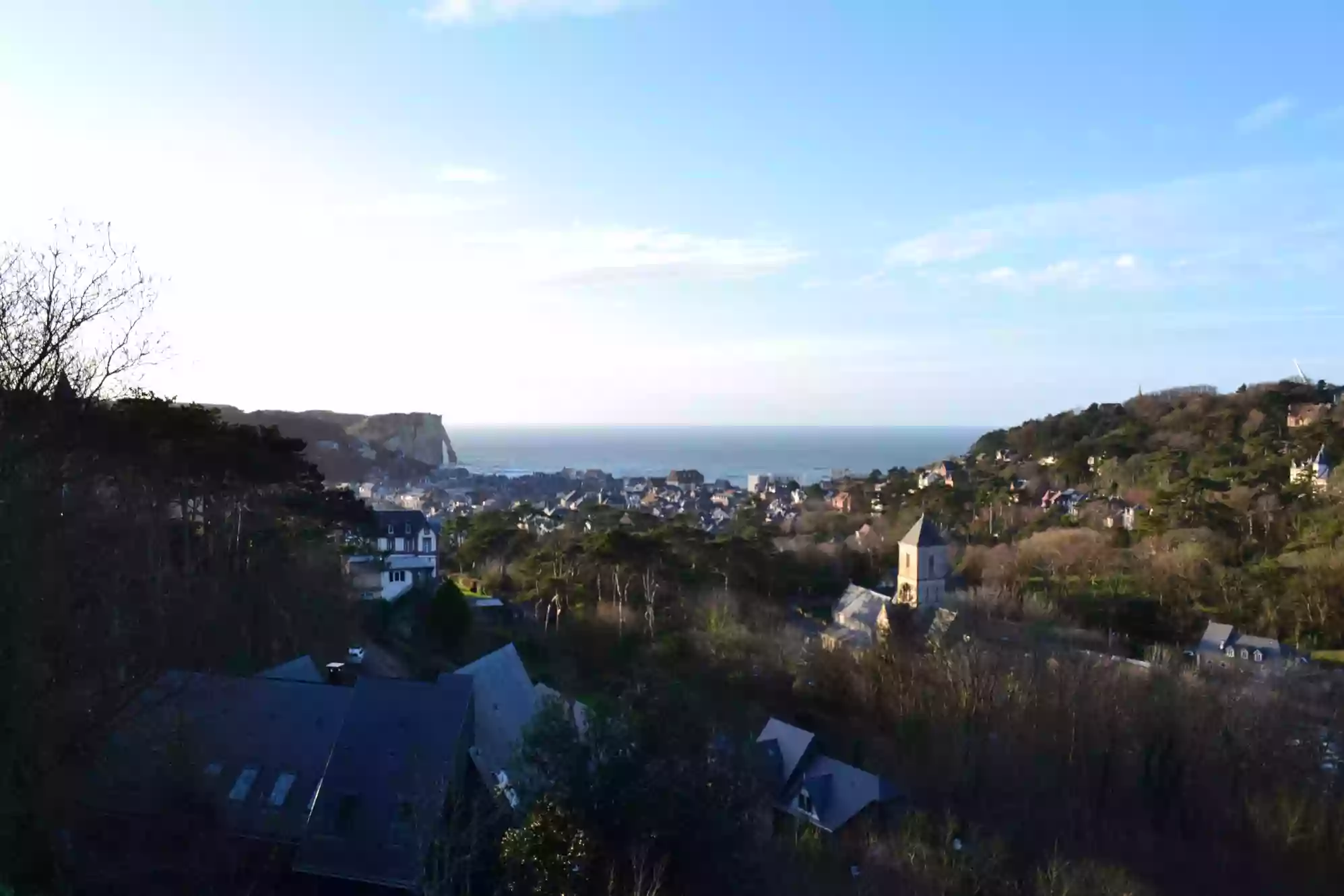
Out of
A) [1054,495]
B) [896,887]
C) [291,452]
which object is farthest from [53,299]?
[1054,495]

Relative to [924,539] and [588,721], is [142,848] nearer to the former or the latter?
[588,721]

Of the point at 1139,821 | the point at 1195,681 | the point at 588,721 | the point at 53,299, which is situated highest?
the point at 53,299

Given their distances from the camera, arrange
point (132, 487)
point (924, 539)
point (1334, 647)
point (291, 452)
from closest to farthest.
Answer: point (132, 487), point (291, 452), point (1334, 647), point (924, 539)

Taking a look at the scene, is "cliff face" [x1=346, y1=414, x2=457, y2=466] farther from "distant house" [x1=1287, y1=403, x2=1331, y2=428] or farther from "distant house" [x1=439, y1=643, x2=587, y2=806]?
"distant house" [x1=1287, y1=403, x2=1331, y2=428]

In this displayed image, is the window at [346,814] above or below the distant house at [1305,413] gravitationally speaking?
below

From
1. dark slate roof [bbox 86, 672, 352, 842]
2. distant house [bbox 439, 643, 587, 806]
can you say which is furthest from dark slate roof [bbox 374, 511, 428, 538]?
dark slate roof [bbox 86, 672, 352, 842]

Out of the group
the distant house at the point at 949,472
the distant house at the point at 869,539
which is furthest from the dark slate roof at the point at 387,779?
the distant house at the point at 949,472

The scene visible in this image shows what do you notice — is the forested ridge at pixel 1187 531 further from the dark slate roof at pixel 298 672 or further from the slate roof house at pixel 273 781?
the slate roof house at pixel 273 781

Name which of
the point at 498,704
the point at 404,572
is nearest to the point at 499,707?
the point at 498,704
